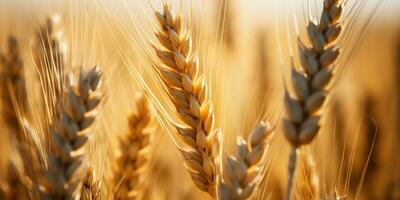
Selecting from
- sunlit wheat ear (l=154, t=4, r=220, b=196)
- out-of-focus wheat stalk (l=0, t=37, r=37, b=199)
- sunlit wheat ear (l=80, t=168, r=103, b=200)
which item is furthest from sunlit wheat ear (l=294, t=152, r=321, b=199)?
out-of-focus wheat stalk (l=0, t=37, r=37, b=199)

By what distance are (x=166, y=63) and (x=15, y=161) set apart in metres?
0.77

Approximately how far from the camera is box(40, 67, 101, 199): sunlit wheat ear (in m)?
1.41

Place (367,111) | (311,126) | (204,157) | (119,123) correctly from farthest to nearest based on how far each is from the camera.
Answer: (367,111) < (119,123) < (204,157) < (311,126)

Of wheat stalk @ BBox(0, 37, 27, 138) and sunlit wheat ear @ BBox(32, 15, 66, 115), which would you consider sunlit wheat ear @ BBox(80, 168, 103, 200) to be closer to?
sunlit wheat ear @ BBox(32, 15, 66, 115)

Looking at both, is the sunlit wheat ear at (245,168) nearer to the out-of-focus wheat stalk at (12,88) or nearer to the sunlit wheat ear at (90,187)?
the sunlit wheat ear at (90,187)

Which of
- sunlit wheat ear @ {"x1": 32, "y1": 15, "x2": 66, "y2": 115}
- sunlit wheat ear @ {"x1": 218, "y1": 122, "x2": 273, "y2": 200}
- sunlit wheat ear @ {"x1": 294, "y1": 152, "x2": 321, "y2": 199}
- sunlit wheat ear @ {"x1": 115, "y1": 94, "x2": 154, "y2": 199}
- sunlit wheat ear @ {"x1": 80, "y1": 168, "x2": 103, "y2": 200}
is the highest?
sunlit wheat ear @ {"x1": 32, "y1": 15, "x2": 66, "y2": 115}

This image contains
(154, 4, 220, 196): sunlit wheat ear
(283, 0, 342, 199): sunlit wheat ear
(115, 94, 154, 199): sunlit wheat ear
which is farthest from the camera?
(115, 94, 154, 199): sunlit wheat ear

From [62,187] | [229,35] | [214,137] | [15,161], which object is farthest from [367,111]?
[62,187]

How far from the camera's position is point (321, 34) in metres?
1.43

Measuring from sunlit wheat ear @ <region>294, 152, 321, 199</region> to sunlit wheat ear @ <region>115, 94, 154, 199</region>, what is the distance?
0.57 meters

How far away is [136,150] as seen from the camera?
6.68 ft

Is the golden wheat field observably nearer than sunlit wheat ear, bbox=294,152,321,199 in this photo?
Yes

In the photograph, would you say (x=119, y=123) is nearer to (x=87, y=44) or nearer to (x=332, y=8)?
(x=87, y=44)

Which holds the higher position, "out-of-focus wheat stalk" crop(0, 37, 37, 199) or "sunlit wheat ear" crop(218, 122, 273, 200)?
"out-of-focus wheat stalk" crop(0, 37, 37, 199)
